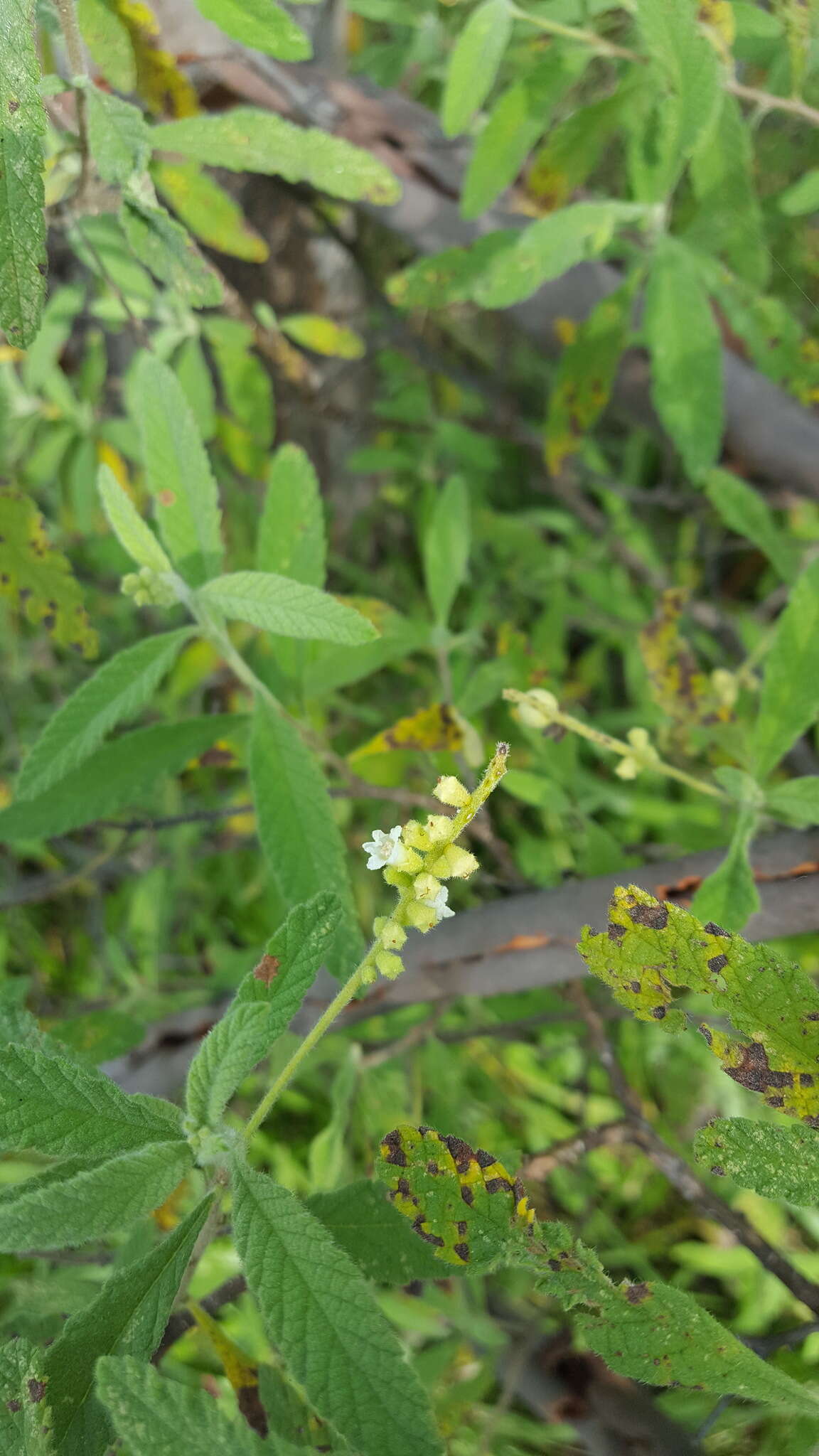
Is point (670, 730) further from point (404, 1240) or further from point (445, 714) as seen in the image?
point (404, 1240)

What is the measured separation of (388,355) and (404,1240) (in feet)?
6.97

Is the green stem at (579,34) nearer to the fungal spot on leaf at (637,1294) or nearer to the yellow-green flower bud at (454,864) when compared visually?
the yellow-green flower bud at (454,864)

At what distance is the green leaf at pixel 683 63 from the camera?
112cm

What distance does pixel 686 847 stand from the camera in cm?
151

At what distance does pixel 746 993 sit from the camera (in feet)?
2.58

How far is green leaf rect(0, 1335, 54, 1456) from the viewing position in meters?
0.73

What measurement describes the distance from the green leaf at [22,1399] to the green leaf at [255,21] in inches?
47.7

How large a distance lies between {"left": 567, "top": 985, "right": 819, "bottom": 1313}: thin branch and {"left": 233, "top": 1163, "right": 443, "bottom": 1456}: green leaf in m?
0.42

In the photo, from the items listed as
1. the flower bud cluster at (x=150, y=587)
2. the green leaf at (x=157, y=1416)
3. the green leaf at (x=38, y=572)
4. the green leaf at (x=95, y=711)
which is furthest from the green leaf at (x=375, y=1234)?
the green leaf at (x=38, y=572)

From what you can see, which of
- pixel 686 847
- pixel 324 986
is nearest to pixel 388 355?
pixel 686 847

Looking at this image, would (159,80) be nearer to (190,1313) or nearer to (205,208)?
(205,208)

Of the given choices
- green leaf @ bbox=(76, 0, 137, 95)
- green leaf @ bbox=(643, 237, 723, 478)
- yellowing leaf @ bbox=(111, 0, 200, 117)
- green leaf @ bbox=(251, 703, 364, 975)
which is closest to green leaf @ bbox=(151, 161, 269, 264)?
yellowing leaf @ bbox=(111, 0, 200, 117)

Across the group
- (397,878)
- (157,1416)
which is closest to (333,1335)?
(157,1416)

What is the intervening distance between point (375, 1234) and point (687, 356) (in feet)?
4.15
